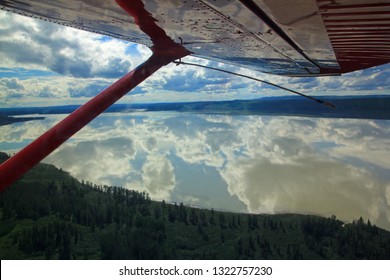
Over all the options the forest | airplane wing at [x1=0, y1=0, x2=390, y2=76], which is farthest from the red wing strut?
the forest

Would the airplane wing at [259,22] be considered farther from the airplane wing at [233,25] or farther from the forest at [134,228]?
the forest at [134,228]

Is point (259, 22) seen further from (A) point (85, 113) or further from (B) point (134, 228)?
(B) point (134, 228)

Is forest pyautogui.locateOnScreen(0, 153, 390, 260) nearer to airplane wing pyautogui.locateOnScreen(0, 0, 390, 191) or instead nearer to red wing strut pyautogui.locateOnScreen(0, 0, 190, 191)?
red wing strut pyautogui.locateOnScreen(0, 0, 190, 191)

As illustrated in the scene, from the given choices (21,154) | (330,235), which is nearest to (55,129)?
(21,154)

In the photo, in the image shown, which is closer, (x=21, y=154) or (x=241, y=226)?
(x=21, y=154)

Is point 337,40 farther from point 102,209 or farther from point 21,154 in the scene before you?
point 102,209

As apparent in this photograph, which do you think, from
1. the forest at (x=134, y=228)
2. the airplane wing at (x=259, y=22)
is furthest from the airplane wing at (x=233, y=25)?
the forest at (x=134, y=228)

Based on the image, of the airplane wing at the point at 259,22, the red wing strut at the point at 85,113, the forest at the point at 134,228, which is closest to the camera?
the airplane wing at the point at 259,22
